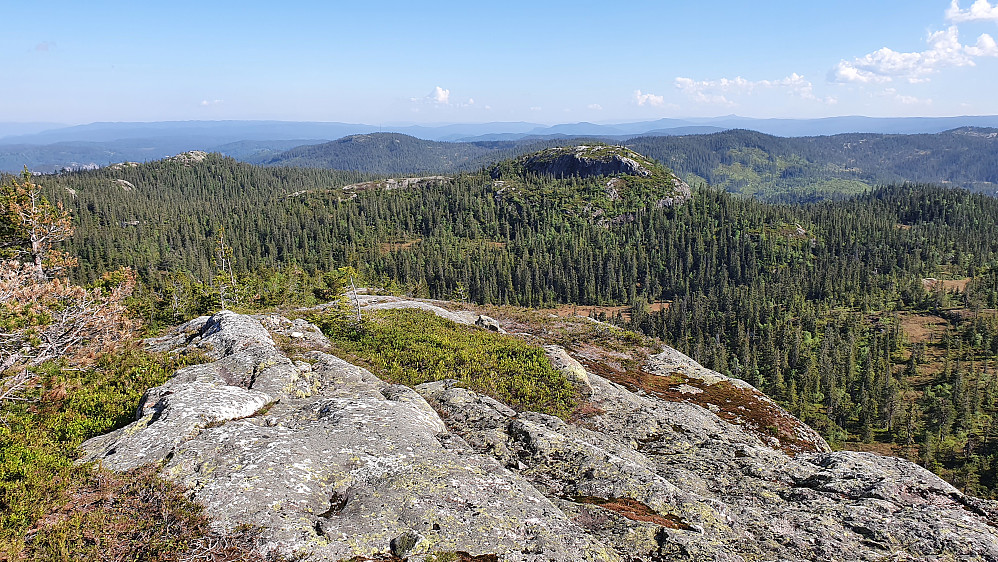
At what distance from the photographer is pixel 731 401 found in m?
33.6

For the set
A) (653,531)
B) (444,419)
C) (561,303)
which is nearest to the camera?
(653,531)

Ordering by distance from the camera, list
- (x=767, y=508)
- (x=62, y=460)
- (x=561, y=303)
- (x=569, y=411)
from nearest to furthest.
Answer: (x=62, y=460) < (x=767, y=508) < (x=569, y=411) < (x=561, y=303)

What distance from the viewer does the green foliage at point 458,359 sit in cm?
2616

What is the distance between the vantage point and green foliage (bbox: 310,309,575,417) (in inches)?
1030

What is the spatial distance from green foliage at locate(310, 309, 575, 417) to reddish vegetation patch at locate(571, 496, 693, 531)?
937 cm

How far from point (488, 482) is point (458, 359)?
17752 mm

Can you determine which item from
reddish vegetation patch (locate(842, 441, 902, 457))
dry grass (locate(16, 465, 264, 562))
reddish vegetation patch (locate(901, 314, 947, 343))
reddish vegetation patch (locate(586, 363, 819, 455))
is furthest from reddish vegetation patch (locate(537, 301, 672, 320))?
dry grass (locate(16, 465, 264, 562))

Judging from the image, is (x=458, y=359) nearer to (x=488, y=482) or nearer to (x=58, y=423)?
(x=488, y=482)

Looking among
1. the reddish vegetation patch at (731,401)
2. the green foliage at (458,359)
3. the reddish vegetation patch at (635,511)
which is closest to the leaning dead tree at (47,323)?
the green foliage at (458,359)

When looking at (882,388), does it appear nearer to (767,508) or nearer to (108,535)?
(767,508)

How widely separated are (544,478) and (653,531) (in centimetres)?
432

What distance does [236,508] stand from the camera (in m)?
11.1

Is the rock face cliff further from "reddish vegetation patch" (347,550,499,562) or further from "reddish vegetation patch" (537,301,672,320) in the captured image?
"reddish vegetation patch" (537,301,672,320)


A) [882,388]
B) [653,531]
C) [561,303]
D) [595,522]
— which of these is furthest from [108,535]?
[561,303]
